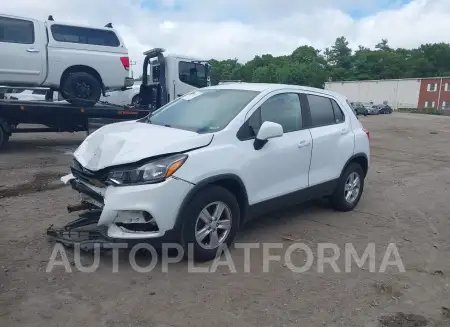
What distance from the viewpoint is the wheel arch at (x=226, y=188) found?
3699mm

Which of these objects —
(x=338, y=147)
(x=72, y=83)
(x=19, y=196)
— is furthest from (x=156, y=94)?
(x=338, y=147)

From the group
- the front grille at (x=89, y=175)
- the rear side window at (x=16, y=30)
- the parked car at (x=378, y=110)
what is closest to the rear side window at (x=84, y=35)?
the rear side window at (x=16, y=30)

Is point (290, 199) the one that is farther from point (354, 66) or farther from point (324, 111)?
point (354, 66)

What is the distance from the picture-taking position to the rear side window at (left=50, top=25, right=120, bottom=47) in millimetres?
9555

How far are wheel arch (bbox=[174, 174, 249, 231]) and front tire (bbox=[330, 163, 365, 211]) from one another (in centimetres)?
184

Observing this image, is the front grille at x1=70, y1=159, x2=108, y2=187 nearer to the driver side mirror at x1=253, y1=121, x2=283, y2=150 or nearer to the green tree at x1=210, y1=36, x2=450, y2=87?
the driver side mirror at x1=253, y1=121, x2=283, y2=150

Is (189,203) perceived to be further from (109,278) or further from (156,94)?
(156,94)

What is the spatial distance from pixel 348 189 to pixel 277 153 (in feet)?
5.92

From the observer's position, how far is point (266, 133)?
420cm

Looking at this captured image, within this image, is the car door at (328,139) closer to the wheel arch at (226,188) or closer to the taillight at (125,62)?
the wheel arch at (226,188)

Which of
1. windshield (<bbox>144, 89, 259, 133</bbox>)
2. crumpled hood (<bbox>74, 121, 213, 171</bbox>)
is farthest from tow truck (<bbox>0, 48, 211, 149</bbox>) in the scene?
crumpled hood (<bbox>74, 121, 213, 171</bbox>)

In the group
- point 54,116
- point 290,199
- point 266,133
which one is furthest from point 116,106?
point 266,133

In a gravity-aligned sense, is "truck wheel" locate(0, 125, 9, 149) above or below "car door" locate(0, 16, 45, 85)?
below

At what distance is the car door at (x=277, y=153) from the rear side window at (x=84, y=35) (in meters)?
6.73
